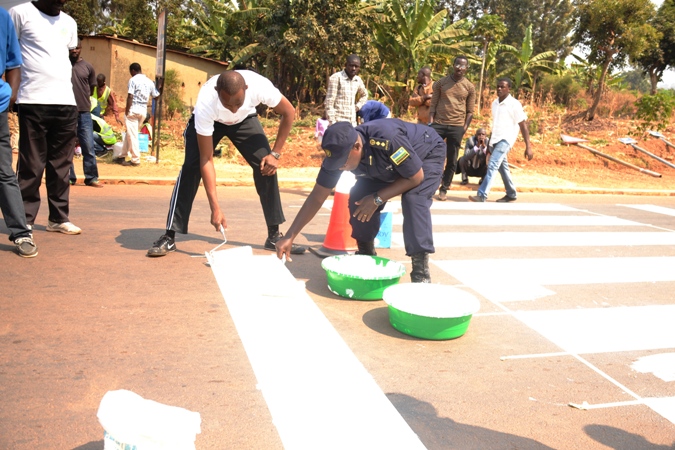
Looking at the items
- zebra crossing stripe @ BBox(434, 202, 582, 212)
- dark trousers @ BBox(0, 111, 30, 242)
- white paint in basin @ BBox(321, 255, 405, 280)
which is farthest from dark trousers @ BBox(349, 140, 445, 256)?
zebra crossing stripe @ BBox(434, 202, 582, 212)

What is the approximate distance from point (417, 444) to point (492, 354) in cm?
135

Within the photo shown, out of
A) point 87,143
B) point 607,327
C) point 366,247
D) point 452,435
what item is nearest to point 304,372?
point 452,435

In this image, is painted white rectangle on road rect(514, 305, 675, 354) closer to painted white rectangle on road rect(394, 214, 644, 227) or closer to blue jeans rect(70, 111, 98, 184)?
painted white rectangle on road rect(394, 214, 644, 227)

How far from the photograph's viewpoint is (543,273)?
6.20 meters

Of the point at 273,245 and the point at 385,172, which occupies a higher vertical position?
the point at 385,172

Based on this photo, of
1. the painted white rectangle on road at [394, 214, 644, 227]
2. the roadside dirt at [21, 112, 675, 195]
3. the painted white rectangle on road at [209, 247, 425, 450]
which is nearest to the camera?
the painted white rectangle on road at [209, 247, 425, 450]

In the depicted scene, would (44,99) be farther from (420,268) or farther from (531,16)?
(531,16)

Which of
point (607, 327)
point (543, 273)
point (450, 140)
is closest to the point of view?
point (607, 327)

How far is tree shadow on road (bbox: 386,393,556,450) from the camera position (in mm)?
3072

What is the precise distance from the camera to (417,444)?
9.86ft

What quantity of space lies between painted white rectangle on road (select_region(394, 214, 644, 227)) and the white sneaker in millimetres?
3732

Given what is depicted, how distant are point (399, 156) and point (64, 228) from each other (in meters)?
3.53

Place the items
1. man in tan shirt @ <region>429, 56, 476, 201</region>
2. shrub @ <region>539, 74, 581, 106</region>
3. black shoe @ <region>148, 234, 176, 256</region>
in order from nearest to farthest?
black shoe @ <region>148, 234, 176, 256</region>
man in tan shirt @ <region>429, 56, 476, 201</region>
shrub @ <region>539, 74, 581, 106</region>

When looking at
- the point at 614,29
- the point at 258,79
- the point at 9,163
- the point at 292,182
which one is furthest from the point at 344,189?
the point at 614,29
